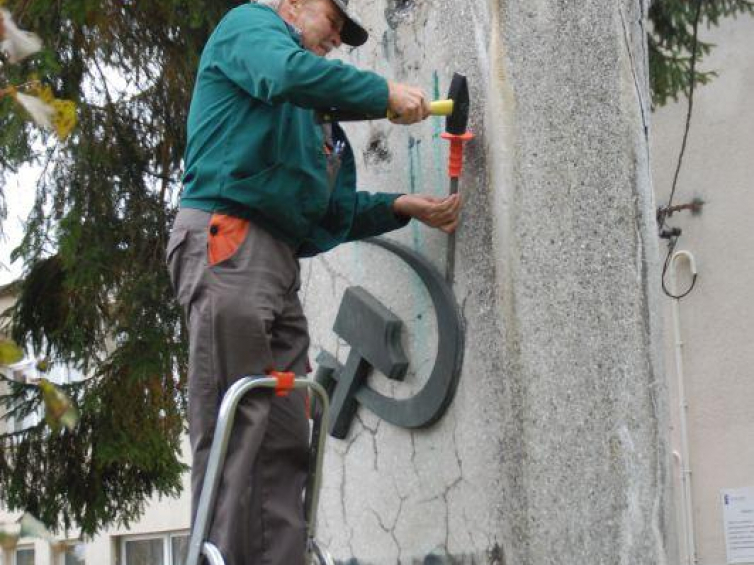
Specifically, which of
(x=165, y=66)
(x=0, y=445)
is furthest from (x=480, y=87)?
(x=0, y=445)

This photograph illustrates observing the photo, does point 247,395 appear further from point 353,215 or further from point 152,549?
point 152,549

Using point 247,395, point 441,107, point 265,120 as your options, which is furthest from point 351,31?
point 247,395

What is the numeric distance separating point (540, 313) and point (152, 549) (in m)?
16.7

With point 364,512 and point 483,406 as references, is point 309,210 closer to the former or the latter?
point 483,406

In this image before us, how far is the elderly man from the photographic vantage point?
3.22m

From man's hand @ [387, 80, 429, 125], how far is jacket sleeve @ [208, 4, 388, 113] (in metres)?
0.02

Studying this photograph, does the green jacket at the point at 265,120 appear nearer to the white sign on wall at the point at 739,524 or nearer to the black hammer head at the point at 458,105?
the black hammer head at the point at 458,105

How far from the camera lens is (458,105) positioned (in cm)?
365

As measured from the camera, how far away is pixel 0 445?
8.56m

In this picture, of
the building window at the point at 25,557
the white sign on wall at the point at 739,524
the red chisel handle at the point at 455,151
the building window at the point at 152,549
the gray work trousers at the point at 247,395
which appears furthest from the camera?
the building window at the point at 25,557

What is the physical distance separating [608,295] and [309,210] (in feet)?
2.57

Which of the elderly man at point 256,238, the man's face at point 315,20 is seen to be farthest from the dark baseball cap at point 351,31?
the elderly man at point 256,238

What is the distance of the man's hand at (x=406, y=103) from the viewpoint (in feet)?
11.0

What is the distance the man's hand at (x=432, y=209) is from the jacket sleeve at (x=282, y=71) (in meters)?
0.44
